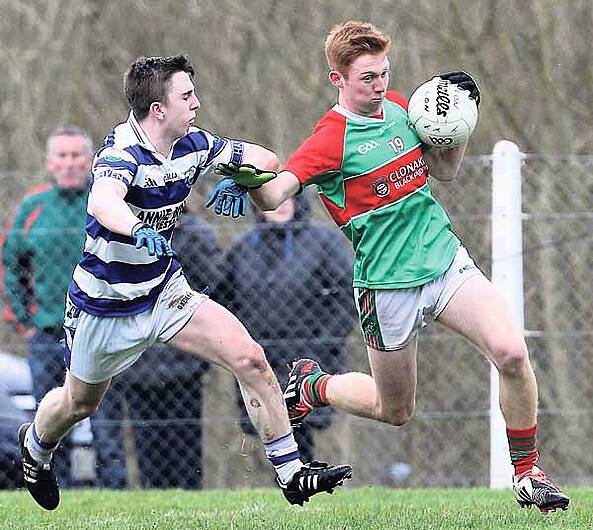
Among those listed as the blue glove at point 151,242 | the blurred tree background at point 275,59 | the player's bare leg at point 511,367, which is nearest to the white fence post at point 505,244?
the player's bare leg at point 511,367

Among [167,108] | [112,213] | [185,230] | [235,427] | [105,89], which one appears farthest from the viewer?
[105,89]

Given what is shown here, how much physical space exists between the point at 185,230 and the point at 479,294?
2.93 metres

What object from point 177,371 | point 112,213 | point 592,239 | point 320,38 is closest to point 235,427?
point 177,371

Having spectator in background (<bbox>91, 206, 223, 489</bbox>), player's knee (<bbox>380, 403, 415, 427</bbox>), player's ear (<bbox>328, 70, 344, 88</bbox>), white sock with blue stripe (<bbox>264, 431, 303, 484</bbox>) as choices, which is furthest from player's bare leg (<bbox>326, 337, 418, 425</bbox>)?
spectator in background (<bbox>91, 206, 223, 489</bbox>)

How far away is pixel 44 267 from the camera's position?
29.1ft

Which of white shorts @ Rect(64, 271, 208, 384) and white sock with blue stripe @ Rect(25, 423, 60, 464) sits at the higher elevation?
white shorts @ Rect(64, 271, 208, 384)

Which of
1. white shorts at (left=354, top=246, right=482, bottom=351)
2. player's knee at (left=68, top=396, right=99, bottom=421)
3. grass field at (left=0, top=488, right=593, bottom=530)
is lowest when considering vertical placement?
grass field at (left=0, top=488, right=593, bottom=530)

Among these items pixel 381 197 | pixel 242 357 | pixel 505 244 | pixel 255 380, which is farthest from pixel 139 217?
pixel 505 244

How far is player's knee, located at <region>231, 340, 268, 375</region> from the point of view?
6188 millimetres

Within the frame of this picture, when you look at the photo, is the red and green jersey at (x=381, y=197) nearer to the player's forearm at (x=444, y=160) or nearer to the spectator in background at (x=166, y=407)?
the player's forearm at (x=444, y=160)

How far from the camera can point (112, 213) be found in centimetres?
569

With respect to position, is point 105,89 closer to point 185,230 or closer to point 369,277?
point 185,230

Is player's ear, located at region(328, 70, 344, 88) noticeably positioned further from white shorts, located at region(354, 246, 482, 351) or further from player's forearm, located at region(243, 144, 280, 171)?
white shorts, located at region(354, 246, 482, 351)

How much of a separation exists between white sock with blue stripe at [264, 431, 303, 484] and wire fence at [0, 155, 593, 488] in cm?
201
